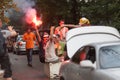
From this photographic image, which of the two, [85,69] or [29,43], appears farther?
[29,43]

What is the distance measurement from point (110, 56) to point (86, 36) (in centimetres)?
373

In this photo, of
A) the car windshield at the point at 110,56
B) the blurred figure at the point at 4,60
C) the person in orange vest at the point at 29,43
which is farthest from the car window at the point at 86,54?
the person in orange vest at the point at 29,43

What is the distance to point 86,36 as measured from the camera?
13.0 m

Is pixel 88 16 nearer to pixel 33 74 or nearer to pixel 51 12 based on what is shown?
pixel 33 74

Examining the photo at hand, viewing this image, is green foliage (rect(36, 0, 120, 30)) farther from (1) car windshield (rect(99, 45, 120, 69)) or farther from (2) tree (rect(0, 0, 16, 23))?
(1) car windshield (rect(99, 45, 120, 69))

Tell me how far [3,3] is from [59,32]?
250cm

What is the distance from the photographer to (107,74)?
8.40 meters

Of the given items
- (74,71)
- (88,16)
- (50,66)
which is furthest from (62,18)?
(74,71)

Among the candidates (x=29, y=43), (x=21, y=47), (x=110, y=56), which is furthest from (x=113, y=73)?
(x=21, y=47)

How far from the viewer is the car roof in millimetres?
12852

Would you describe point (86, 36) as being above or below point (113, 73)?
above

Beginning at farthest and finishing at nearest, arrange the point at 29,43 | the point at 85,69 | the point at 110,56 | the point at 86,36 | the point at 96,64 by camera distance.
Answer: the point at 29,43 < the point at 86,36 < the point at 85,69 < the point at 110,56 < the point at 96,64

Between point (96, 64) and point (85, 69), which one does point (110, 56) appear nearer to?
point (96, 64)

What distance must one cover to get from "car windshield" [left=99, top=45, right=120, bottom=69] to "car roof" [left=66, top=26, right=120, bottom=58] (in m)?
3.31
